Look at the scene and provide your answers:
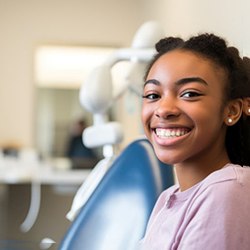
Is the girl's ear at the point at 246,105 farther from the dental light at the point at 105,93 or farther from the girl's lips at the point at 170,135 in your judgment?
the dental light at the point at 105,93

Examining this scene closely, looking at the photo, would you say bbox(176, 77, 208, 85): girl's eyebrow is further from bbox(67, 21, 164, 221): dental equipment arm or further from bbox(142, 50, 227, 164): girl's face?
bbox(67, 21, 164, 221): dental equipment arm

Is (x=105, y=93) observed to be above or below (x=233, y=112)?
above

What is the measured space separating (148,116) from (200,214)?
0.73 feet

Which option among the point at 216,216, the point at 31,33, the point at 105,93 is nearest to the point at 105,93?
the point at 105,93

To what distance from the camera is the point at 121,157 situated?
1.34m

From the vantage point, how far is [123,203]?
1.28 metres

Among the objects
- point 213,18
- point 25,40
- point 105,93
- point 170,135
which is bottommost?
point 170,135

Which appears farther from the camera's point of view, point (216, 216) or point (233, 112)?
point (233, 112)

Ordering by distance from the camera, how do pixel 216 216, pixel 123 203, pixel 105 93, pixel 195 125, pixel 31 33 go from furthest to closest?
pixel 31 33
pixel 105 93
pixel 123 203
pixel 195 125
pixel 216 216

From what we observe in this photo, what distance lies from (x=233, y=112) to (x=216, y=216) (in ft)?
0.67

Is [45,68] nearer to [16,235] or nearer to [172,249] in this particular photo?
[16,235]

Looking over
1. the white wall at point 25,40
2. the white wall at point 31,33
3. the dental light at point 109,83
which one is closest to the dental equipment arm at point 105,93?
the dental light at point 109,83

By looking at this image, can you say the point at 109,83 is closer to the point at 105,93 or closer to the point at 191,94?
the point at 105,93

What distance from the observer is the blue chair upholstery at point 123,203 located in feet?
4.04
